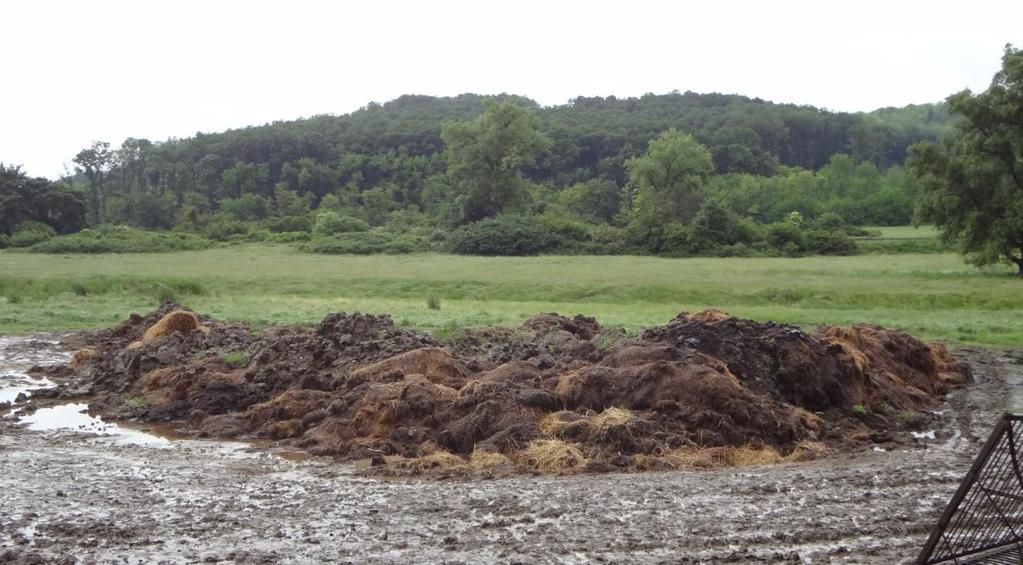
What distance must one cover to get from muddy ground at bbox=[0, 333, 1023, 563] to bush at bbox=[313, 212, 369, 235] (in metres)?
64.5

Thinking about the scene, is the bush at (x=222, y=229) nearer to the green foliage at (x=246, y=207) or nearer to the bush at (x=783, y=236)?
the green foliage at (x=246, y=207)

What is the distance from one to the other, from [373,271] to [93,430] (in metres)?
32.4

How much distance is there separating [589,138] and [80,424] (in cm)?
9977

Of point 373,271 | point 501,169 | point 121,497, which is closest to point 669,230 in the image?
point 501,169

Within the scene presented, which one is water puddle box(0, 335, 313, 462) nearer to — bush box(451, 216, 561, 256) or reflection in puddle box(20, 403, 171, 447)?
reflection in puddle box(20, 403, 171, 447)

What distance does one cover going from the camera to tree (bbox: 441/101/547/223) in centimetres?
7812

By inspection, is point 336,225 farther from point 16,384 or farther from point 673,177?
point 16,384

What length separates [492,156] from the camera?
78.6 metres

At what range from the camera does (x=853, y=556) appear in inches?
344

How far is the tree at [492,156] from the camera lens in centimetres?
7812

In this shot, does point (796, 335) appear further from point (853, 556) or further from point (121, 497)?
point (121, 497)

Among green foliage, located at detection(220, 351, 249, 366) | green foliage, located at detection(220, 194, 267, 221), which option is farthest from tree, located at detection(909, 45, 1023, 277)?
green foliage, located at detection(220, 194, 267, 221)

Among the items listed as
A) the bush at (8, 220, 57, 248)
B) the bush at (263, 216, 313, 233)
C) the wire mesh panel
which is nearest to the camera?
the wire mesh panel

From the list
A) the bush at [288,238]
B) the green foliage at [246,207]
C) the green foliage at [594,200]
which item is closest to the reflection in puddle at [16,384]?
the bush at [288,238]
